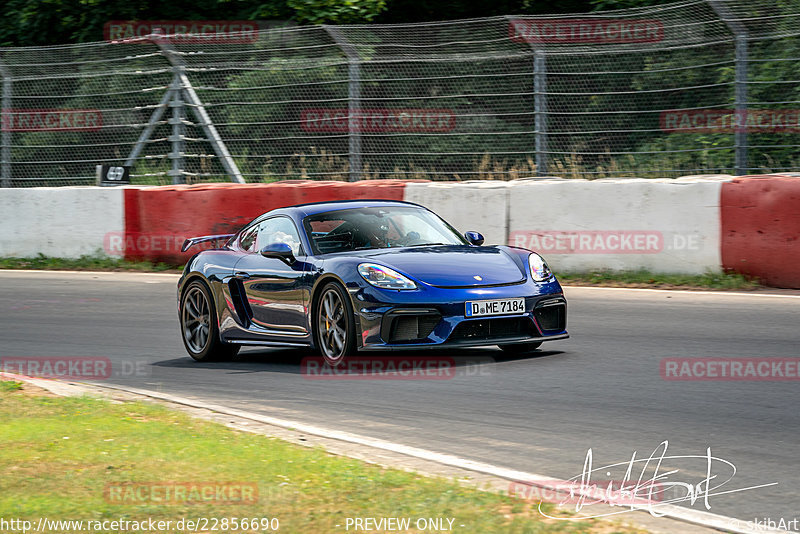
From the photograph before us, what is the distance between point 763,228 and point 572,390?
17.8 feet

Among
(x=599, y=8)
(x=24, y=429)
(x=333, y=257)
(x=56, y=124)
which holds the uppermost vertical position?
(x=599, y=8)

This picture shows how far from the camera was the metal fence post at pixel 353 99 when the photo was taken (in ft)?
55.5

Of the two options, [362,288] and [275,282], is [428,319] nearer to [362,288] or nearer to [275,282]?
[362,288]

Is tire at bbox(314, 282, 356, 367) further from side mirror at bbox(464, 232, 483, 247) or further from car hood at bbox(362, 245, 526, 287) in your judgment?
side mirror at bbox(464, 232, 483, 247)

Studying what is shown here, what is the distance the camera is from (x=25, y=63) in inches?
778

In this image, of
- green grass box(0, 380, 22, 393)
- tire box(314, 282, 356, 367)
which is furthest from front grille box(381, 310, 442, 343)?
green grass box(0, 380, 22, 393)

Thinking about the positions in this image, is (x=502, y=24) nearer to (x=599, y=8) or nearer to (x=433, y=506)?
(x=599, y=8)

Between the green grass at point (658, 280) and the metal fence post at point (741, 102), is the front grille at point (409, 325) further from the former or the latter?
the metal fence post at point (741, 102)

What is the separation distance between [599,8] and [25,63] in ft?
33.9

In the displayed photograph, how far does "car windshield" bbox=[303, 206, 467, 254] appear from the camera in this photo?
9422 mm

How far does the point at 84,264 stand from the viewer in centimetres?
1795

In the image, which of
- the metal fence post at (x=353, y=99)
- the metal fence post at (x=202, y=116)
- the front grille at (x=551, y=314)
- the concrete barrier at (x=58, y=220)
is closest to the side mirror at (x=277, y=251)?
the front grille at (x=551, y=314)

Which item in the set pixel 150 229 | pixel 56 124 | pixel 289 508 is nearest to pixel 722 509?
pixel 289 508

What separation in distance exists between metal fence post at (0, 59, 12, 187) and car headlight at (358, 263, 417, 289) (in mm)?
12743
